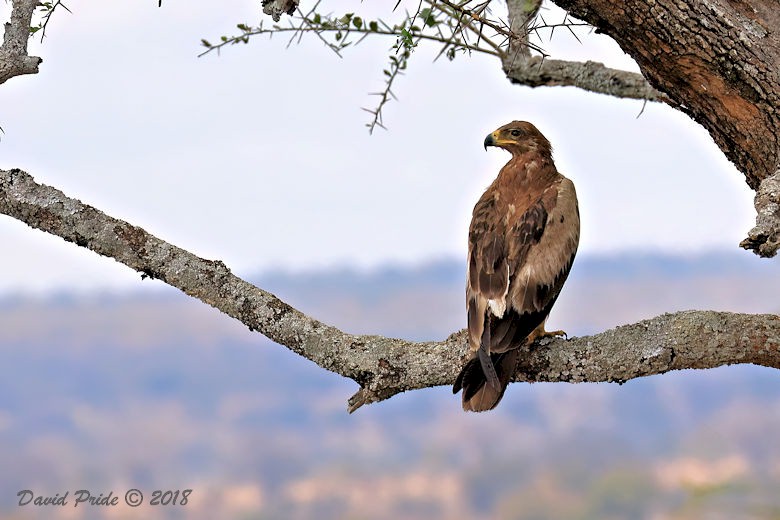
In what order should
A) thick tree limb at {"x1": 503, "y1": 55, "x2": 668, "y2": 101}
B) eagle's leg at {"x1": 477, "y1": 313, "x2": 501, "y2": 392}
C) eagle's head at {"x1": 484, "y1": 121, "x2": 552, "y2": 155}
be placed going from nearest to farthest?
1. eagle's leg at {"x1": 477, "y1": 313, "x2": 501, "y2": 392}
2. eagle's head at {"x1": 484, "y1": 121, "x2": 552, "y2": 155}
3. thick tree limb at {"x1": 503, "y1": 55, "x2": 668, "y2": 101}

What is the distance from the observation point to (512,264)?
3.86 meters

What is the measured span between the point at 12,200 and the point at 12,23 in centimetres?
76

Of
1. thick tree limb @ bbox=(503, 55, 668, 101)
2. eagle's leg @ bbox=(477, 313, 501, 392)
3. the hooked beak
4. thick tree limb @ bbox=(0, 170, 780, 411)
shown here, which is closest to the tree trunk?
thick tree limb @ bbox=(0, 170, 780, 411)

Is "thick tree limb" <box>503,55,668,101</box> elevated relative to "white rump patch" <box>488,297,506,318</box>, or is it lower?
elevated

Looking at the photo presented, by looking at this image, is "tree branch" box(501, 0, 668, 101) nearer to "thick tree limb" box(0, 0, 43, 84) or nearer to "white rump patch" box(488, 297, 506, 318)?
"white rump patch" box(488, 297, 506, 318)

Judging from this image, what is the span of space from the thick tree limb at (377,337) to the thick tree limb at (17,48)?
1.43 ft

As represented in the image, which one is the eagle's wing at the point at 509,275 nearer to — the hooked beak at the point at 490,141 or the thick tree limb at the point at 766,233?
the hooked beak at the point at 490,141

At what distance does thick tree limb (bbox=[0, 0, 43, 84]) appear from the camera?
409 centimetres

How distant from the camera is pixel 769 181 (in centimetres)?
A: 327

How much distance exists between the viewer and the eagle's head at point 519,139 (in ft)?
14.8

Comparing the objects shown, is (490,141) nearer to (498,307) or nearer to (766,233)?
(498,307)

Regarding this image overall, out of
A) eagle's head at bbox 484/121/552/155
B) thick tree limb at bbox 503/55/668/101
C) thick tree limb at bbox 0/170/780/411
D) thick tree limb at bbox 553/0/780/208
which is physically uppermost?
thick tree limb at bbox 503/55/668/101

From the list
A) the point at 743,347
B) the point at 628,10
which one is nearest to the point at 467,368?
the point at 743,347

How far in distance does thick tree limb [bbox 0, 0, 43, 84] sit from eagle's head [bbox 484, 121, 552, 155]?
1.98 meters
